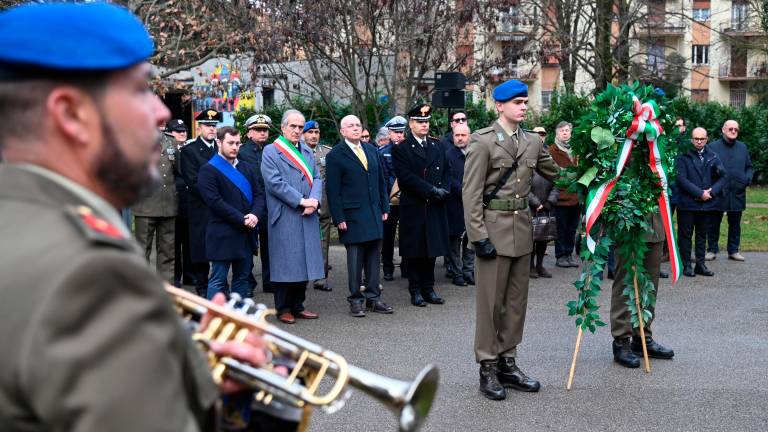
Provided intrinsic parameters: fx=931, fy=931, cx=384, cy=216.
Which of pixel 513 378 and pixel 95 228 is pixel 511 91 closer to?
pixel 513 378

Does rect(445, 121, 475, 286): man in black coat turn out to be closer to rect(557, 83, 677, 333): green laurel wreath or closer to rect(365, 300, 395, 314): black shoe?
rect(365, 300, 395, 314): black shoe

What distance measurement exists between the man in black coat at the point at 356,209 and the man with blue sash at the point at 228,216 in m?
0.89

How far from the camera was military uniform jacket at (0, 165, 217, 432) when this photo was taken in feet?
4.30

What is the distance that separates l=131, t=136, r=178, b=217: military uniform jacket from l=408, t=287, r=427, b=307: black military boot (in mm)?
2956

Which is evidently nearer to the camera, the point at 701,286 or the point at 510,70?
the point at 701,286

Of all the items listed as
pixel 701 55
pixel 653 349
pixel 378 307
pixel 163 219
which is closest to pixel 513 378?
pixel 653 349

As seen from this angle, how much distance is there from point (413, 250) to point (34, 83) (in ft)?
29.7

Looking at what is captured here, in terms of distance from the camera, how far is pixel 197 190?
10.5 metres

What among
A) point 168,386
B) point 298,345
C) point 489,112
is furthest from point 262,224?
point 489,112

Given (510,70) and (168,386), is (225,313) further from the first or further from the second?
(510,70)

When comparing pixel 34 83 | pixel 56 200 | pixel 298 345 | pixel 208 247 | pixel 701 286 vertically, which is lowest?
pixel 701 286

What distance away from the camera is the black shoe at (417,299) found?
1029 centimetres

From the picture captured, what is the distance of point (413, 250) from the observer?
10.5 metres

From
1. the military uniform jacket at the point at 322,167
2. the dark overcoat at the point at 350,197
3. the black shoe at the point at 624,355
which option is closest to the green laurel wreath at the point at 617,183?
the black shoe at the point at 624,355
